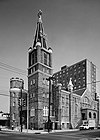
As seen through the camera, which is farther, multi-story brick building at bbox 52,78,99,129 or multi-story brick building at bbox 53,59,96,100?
multi-story brick building at bbox 53,59,96,100

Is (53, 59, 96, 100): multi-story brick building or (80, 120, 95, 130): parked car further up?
(53, 59, 96, 100): multi-story brick building

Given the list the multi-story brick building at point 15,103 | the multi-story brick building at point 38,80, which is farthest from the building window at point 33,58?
the multi-story brick building at point 15,103

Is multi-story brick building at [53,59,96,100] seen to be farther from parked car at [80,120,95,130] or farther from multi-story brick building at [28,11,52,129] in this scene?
parked car at [80,120,95,130]

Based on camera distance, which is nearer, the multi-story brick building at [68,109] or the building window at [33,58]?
the multi-story brick building at [68,109]

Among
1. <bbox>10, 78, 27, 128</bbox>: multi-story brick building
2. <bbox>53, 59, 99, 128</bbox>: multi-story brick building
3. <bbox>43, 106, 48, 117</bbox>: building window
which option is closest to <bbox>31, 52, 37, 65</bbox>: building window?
<bbox>53, 59, 99, 128</bbox>: multi-story brick building

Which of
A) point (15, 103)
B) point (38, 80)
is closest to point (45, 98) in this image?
point (38, 80)

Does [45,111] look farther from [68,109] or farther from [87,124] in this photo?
[87,124]

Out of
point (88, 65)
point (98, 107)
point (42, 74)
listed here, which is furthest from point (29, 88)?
point (88, 65)

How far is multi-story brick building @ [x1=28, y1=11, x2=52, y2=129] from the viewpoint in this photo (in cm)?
5056

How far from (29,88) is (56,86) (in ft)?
25.2

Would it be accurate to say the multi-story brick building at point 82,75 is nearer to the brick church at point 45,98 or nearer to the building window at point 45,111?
the brick church at point 45,98

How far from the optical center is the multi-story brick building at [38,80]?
50562 millimetres

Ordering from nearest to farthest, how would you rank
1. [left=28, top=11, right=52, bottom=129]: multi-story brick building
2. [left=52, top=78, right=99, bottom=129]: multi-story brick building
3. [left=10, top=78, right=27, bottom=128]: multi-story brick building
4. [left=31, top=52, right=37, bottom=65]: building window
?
[left=28, top=11, right=52, bottom=129]: multi-story brick building < [left=52, top=78, right=99, bottom=129]: multi-story brick building < [left=31, top=52, right=37, bottom=65]: building window < [left=10, top=78, right=27, bottom=128]: multi-story brick building

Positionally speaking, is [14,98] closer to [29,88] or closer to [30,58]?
[29,88]
